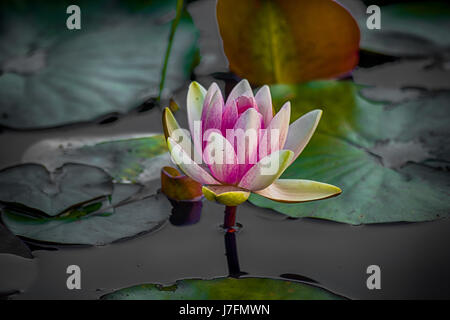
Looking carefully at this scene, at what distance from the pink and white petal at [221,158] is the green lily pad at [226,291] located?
0.92 feet

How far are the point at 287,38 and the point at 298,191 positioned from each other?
2.94 feet

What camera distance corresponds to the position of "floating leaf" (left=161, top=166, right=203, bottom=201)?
169 cm

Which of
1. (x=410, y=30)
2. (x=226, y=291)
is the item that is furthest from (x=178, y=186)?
(x=410, y=30)

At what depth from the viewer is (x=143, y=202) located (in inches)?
67.8

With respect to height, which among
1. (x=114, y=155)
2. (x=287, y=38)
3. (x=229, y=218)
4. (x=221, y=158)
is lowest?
(x=229, y=218)

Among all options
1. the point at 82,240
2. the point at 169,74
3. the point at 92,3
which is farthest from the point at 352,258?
the point at 92,3

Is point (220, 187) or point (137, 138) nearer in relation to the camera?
point (220, 187)

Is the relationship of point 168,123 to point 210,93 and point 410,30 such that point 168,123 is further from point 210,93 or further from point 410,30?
point 410,30

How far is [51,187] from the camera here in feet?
5.65

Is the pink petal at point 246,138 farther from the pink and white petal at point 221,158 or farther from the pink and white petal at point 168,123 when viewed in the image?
the pink and white petal at point 168,123

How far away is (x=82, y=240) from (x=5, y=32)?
1.57 meters

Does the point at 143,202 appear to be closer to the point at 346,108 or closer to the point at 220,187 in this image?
the point at 220,187

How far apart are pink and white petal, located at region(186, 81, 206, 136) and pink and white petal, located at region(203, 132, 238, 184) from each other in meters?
0.20

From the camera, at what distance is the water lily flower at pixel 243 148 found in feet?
4.65
